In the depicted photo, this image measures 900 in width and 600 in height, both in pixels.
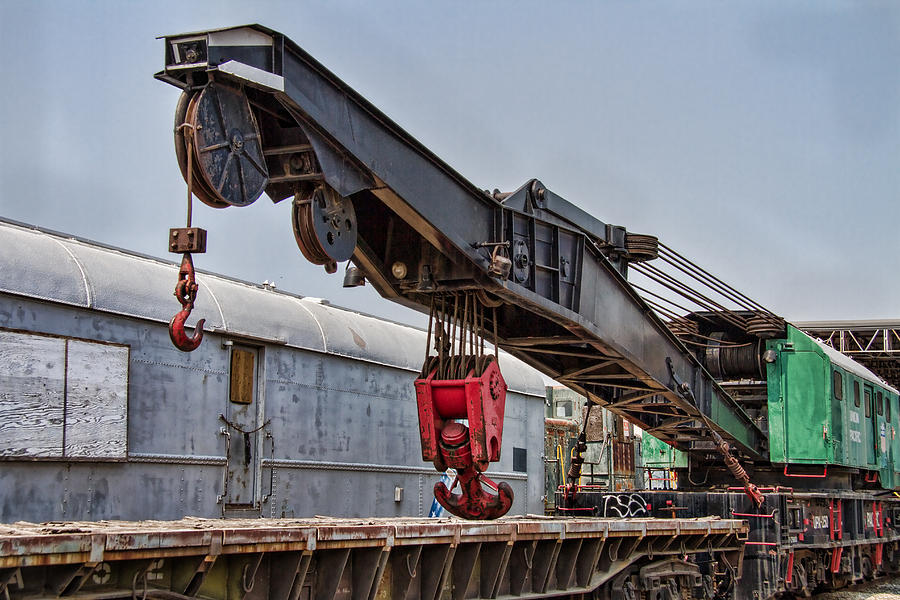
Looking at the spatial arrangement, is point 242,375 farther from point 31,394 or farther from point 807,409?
point 807,409

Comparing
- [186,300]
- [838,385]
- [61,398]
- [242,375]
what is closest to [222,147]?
[186,300]

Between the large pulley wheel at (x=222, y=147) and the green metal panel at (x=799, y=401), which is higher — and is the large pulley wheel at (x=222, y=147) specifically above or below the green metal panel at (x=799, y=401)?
above

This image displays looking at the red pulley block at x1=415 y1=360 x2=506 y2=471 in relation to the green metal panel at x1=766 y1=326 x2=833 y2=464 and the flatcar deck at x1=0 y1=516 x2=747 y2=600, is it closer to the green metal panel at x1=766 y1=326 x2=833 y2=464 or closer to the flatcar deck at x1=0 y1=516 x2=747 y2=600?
the flatcar deck at x1=0 y1=516 x2=747 y2=600

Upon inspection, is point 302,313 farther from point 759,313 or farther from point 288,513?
point 759,313

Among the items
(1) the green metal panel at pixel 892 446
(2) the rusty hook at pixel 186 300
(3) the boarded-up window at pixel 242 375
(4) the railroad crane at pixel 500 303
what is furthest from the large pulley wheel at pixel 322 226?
(1) the green metal panel at pixel 892 446

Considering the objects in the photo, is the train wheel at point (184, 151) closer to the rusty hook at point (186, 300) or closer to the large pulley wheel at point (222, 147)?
the large pulley wheel at point (222, 147)

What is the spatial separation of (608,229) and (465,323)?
3.20m

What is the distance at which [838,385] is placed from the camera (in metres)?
14.5

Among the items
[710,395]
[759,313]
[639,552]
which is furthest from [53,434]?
[759,313]

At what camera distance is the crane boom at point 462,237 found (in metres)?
6.42

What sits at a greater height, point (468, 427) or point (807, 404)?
point (807, 404)

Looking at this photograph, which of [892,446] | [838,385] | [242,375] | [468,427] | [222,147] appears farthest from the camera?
[892,446]

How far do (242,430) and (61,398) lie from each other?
2.46m

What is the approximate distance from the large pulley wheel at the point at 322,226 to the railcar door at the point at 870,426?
11872 millimetres
